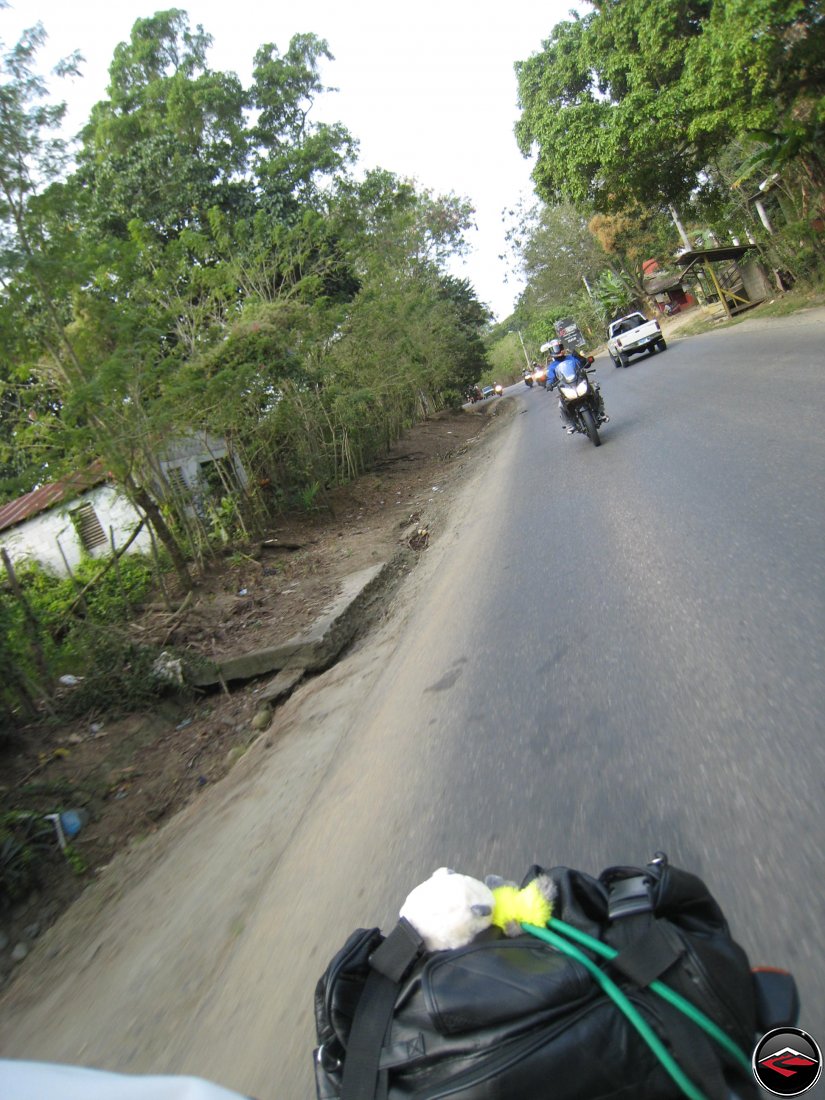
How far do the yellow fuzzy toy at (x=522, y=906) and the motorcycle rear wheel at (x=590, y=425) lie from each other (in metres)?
11.6

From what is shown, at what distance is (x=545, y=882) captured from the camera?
179cm

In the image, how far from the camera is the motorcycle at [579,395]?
496 inches

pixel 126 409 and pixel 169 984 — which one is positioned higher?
pixel 126 409

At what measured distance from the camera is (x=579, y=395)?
1259cm

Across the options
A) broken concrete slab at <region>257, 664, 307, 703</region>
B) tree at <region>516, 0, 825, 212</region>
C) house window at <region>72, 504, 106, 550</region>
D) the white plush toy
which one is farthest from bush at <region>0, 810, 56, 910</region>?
tree at <region>516, 0, 825, 212</region>

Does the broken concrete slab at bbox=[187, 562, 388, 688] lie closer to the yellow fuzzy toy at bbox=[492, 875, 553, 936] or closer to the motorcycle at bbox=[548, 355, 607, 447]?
the yellow fuzzy toy at bbox=[492, 875, 553, 936]

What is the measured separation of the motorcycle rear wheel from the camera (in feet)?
41.9

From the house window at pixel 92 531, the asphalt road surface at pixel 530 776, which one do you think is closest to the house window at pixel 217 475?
the house window at pixel 92 531

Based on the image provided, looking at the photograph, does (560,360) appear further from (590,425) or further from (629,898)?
(629,898)

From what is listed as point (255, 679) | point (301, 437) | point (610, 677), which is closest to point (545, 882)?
point (610, 677)

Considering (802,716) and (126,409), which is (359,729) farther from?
(126,409)

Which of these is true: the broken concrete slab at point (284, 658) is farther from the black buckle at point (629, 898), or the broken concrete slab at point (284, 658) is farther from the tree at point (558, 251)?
the tree at point (558, 251)

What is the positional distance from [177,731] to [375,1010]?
604cm

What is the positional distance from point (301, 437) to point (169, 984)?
14.3m
